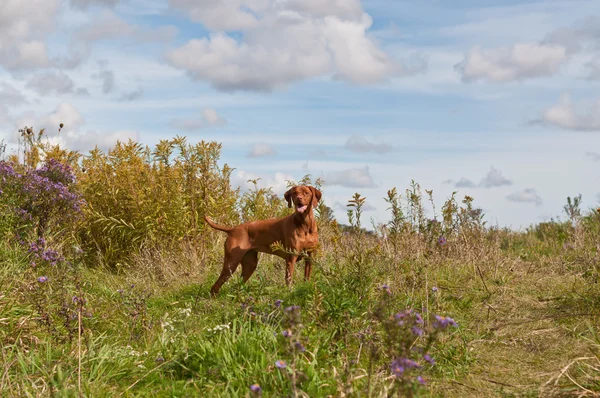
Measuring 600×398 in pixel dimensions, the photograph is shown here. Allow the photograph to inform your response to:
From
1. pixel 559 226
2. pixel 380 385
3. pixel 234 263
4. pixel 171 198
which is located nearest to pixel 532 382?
pixel 380 385

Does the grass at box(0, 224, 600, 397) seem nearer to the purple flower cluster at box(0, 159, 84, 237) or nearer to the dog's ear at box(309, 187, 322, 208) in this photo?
the dog's ear at box(309, 187, 322, 208)

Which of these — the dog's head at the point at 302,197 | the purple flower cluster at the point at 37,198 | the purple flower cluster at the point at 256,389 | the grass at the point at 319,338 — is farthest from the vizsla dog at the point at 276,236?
the purple flower cluster at the point at 256,389

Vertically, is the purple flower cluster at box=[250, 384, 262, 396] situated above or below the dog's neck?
A: below

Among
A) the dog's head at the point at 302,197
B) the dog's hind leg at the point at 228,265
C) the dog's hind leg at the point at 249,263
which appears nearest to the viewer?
the dog's head at the point at 302,197

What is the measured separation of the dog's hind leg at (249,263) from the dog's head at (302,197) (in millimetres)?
695

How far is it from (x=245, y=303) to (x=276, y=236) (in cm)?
185

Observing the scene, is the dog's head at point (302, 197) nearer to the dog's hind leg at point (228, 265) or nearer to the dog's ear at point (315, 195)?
the dog's ear at point (315, 195)

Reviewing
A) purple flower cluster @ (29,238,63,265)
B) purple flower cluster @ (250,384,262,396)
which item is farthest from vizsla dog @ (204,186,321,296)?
purple flower cluster @ (250,384,262,396)

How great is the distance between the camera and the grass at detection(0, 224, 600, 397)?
3.57 metres

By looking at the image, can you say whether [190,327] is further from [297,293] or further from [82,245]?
[82,245]

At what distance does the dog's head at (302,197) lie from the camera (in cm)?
620

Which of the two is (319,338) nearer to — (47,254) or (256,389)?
(256,389)

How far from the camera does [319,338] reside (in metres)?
4.01

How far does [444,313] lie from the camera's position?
5.00 metres
